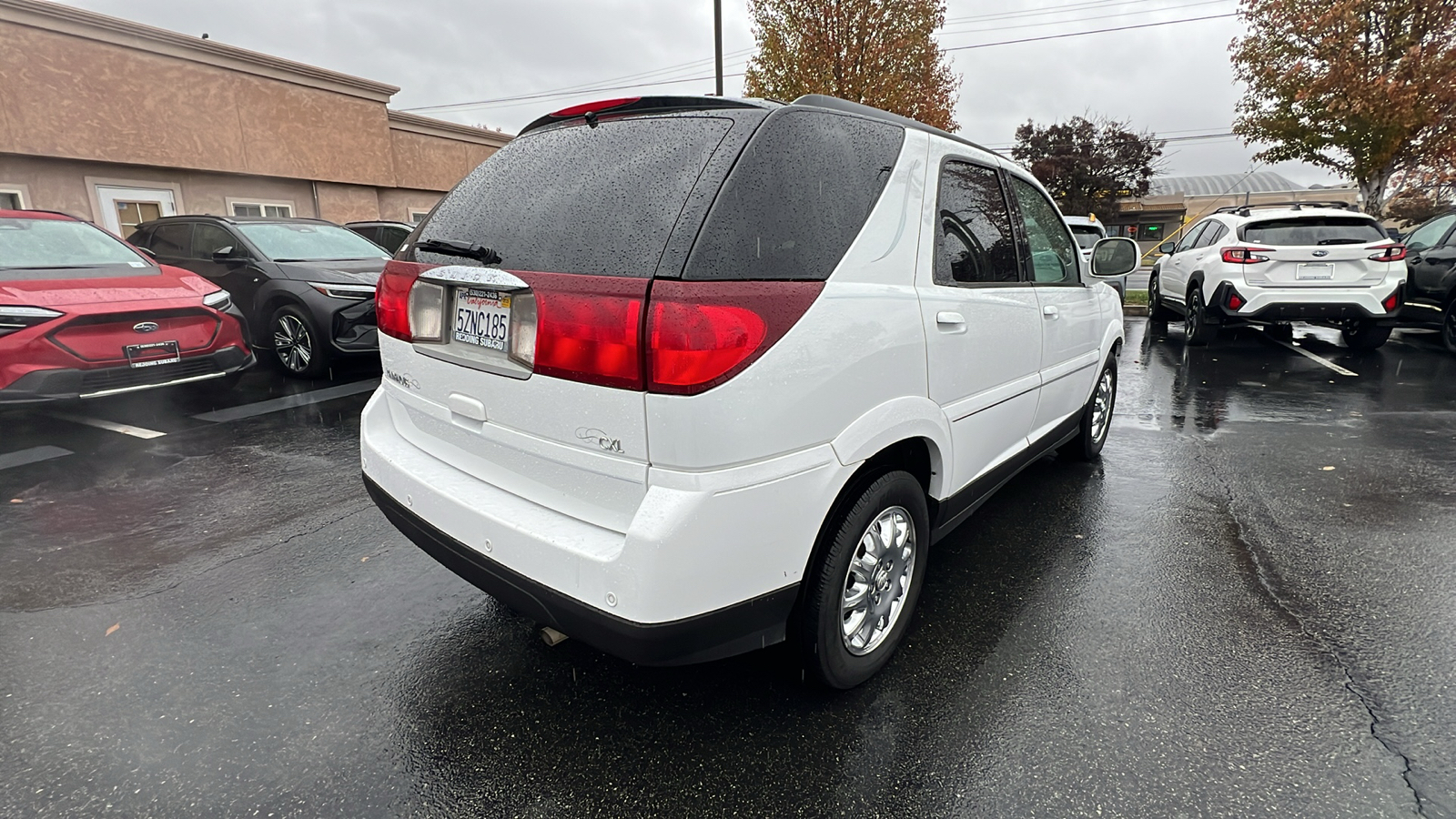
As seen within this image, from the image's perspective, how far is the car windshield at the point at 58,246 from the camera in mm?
5387

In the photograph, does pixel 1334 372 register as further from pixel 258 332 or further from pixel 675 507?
pixel 258 332

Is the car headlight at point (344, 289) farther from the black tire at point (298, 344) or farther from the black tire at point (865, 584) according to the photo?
the black tire at point (865, 584)

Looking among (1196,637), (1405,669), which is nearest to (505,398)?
(1196,637)

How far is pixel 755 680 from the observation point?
2.35 m

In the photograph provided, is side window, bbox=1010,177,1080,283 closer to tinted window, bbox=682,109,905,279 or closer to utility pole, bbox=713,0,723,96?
tinted window, bbox=682,109,905,279

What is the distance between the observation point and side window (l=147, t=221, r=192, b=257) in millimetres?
7645

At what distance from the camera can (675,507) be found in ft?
5.36

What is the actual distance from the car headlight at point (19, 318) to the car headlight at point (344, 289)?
6.67ft

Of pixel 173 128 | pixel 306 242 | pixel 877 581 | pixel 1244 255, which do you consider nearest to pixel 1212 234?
pixel 1244 255

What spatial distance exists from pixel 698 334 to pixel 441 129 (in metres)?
19.5

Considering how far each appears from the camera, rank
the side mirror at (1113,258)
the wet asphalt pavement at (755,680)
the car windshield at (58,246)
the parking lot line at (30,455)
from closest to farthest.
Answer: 1. the wet asphalt pavement at (755,680)
2. the side mirror at (1113,258)
3. the parking lot line at (30,455)
4. the car windshield at (58,246)

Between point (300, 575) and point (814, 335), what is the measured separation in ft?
8.44

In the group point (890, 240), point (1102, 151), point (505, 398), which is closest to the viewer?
point (505, 398)

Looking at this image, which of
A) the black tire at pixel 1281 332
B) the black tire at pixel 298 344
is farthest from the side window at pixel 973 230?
the black tire at pixel 1281 332
